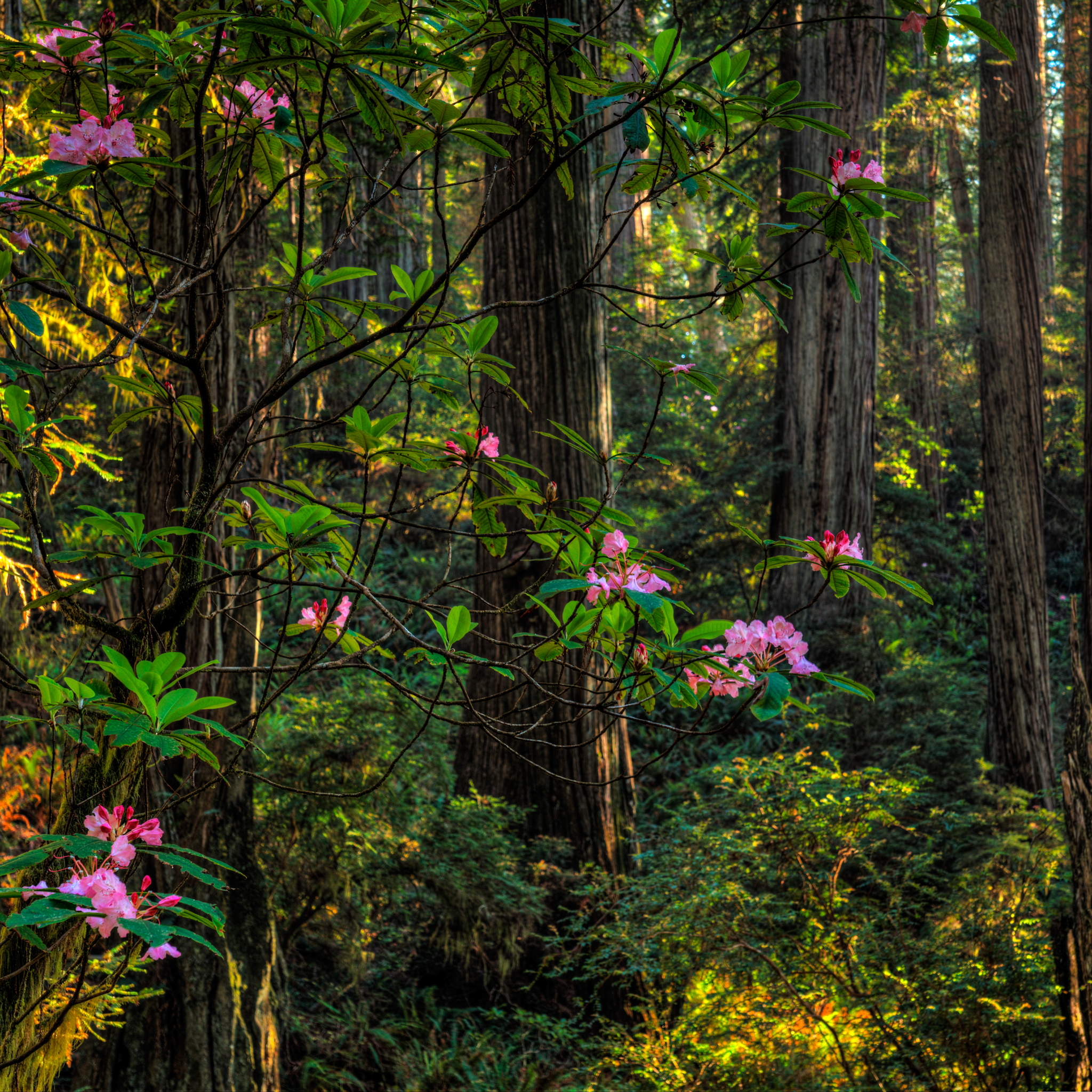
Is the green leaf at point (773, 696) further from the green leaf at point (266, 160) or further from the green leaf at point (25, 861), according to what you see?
the green leaf at point (266, 160)

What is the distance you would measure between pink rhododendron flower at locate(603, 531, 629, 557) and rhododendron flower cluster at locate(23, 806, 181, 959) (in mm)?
796

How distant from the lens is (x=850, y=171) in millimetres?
1352

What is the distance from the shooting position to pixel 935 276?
49.6 ft

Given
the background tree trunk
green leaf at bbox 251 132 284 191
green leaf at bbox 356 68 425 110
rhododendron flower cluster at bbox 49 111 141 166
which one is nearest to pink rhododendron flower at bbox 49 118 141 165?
rhododendron flower cluster at bbox 49 111 141 166

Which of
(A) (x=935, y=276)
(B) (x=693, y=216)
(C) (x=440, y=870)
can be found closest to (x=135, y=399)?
(C) (x=440, y=870)

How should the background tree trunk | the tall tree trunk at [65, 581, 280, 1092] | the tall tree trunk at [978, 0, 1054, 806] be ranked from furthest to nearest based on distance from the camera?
the tall tree trunk at [978, 0, 1054, 806] → the tall tree trunk at [65, 581, 280, 1092] → the background tree trunk

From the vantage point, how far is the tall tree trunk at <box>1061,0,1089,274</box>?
1249 centimetres

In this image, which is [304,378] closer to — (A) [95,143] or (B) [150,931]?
(A) [95,143]

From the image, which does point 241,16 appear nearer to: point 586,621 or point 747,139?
point 747,139

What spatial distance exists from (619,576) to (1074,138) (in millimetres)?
19477

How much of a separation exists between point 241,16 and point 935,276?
16.2m

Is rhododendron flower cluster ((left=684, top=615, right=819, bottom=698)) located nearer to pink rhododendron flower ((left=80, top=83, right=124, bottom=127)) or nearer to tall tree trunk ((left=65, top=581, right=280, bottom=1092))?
pink rhododendron flower ((left=80, top=83, right=124, bottom=127))

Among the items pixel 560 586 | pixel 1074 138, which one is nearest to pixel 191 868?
pixel 560 586

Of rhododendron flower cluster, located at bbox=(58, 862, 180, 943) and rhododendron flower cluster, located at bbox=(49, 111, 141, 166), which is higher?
rhododendron flower cluster, located at bbox=(49, 111, 141, 166)
